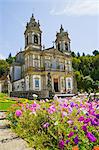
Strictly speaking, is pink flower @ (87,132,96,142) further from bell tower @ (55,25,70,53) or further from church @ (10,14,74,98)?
bell tower @ (55,25,70,53)

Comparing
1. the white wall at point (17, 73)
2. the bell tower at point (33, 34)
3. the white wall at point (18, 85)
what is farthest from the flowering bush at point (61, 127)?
the white wall at point (17, 73)

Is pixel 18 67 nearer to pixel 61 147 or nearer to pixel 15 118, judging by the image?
pixel 15 118

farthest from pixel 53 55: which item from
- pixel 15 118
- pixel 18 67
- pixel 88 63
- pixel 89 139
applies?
pixel 89 139

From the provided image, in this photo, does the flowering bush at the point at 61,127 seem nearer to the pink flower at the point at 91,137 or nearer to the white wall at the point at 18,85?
the pink flower at the point at 91,137

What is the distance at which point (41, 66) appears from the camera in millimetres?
39156

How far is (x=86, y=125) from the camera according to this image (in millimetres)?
3490

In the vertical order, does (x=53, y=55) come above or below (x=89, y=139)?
above

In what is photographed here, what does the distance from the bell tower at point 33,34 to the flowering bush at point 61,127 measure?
34.1 metres

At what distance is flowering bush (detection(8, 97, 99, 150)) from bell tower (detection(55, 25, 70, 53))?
38.4 m

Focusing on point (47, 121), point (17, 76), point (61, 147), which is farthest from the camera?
point (17, 76)

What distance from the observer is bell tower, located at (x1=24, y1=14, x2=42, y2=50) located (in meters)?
38.8

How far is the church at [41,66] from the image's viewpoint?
3781cm

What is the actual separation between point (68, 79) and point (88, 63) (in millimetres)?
25836

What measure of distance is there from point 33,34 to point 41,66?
5.16 meters
